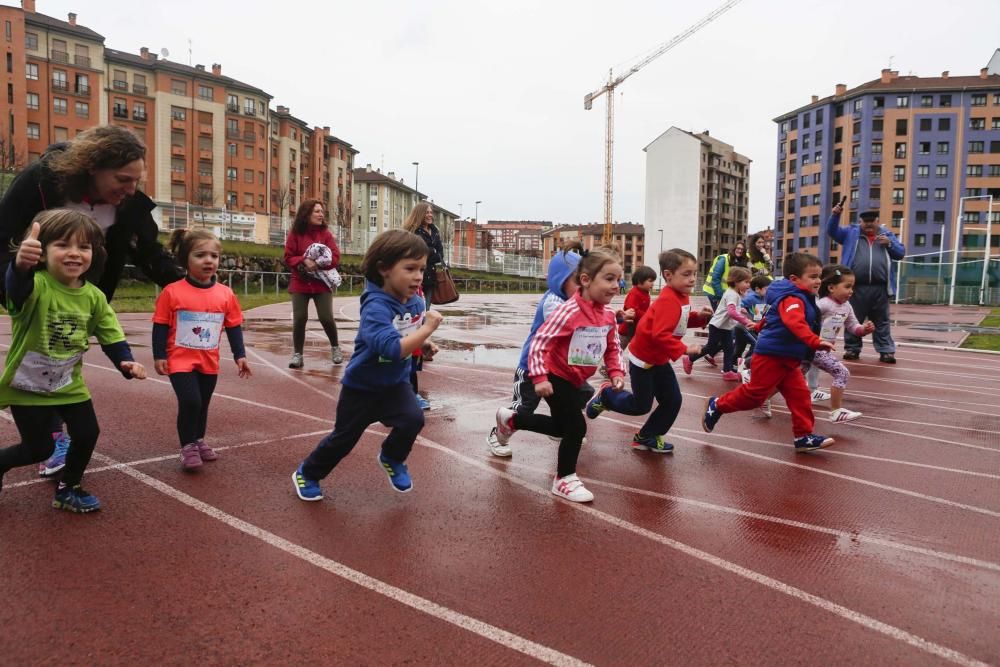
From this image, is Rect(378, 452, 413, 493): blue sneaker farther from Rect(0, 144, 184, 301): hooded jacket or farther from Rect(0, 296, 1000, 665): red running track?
Rect(0, 144, 184, 301): hooded jacket

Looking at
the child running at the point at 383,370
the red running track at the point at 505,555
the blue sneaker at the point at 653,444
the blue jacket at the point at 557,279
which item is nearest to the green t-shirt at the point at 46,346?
the red running track at the point at 505,555

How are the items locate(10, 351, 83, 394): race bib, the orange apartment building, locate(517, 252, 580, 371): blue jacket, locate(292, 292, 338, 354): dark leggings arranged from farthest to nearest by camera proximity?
the orange apartment building → locate(292, 292, 338, 354): dark leggings → locate(517, 252, 580, 371): blue jacket → locate(10, 351, 83, 394): race bib

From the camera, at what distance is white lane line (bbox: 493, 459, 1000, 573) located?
356 centimetres

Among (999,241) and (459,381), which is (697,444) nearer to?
(459,381)

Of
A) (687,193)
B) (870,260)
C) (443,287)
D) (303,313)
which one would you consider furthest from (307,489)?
(687,193)

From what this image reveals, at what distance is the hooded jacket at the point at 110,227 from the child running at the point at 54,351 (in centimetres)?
35

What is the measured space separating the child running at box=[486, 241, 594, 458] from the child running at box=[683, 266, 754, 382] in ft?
11.2

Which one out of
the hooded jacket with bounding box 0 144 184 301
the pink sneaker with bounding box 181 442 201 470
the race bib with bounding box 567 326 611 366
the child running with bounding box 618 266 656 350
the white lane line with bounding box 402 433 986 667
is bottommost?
the white lane line with bounding box 402 433 986 667

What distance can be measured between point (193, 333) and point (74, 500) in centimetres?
127

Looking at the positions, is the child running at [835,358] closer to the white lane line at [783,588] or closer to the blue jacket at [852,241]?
the white lane line at [783,588]

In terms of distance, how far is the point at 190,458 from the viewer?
456 centimetres

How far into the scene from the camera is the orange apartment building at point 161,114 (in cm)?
6581

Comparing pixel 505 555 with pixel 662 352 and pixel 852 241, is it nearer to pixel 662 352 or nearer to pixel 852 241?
pixel 662 352

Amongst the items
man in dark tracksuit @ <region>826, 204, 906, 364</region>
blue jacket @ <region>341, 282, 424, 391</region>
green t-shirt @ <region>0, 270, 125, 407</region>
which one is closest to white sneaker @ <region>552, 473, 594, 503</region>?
blue jacket @ <region>341, 282, 424, 391</region>
